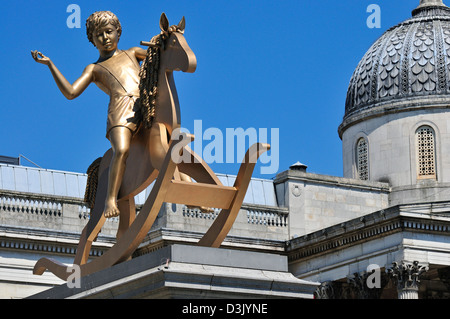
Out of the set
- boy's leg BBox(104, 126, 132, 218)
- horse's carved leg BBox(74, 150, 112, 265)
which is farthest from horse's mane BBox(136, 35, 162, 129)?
horse's carved leg BBox(74, 150, 112, 265)

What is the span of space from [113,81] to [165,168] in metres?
2.11

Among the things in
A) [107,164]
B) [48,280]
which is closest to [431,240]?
[48,280]

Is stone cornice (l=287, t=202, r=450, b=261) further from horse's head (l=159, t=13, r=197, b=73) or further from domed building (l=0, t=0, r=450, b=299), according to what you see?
horse's head (l=159, t=13, r=197, b=73)

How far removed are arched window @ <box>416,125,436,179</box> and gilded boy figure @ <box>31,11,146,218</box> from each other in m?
33.7

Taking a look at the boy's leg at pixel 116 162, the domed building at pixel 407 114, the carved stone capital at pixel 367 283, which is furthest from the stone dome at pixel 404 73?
the boy's leg at pixel 116 162

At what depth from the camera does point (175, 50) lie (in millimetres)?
18859

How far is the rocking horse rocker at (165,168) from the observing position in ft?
60.7

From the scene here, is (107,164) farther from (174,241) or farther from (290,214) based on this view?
(290,214)

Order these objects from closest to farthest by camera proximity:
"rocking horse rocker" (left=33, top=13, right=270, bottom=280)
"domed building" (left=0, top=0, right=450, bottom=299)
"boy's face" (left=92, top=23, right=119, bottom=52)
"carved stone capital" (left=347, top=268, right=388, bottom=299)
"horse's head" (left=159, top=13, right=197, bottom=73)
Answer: "horse's head" (left=159, top=13, right=197, bottom=73) → "rocking horse rocker" (left=33, top=13, right=270, bottom=280) → "boy's face" (left=92, top=23, right=119, bottom=52) → "domed building" (left=0, top=0, right=450, bottom=299) → "carved stone capital" (left=347, top=268, right=388, bottom=299)

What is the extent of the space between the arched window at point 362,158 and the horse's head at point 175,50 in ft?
117

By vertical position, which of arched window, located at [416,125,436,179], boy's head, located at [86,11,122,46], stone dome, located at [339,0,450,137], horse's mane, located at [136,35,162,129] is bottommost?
horse's mane, located at [136,35,162,129]

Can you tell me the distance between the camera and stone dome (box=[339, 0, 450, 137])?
2079 inches

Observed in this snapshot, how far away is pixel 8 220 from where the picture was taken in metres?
45.5

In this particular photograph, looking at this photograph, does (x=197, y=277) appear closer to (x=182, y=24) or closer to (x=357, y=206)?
(x=182, y=24)
